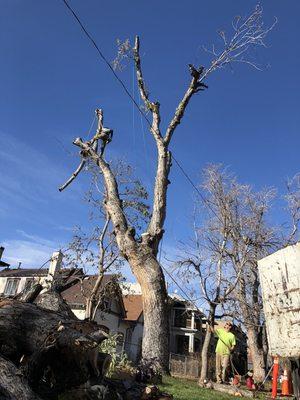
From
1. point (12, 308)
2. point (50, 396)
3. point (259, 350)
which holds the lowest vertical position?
point (50, 396)

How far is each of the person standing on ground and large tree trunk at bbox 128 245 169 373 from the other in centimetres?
310

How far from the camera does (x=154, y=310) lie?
816 cm

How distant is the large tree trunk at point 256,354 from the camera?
21953 millimetres

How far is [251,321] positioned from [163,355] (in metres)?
15.4

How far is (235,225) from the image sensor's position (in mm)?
22297

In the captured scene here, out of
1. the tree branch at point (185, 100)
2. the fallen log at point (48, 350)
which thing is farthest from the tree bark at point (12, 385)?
the tree branch at point (185, 100)

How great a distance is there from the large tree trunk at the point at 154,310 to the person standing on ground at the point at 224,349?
3097mm

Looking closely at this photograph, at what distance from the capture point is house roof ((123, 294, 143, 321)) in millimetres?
39375

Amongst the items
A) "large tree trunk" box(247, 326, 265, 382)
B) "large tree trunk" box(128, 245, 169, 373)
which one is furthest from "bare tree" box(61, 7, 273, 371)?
"large tree trunk" box(247, 326, 265, 382)

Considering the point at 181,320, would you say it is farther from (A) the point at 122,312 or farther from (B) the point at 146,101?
(B) the point at 146,101

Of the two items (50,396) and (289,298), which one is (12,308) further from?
(289,298)

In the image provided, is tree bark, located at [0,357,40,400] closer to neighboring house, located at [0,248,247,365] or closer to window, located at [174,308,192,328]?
neighboring house, located at [0,248,247,365]

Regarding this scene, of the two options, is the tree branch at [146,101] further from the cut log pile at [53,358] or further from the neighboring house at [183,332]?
the neighboring house at [183,332]

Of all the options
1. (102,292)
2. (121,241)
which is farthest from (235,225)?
(121,241)
